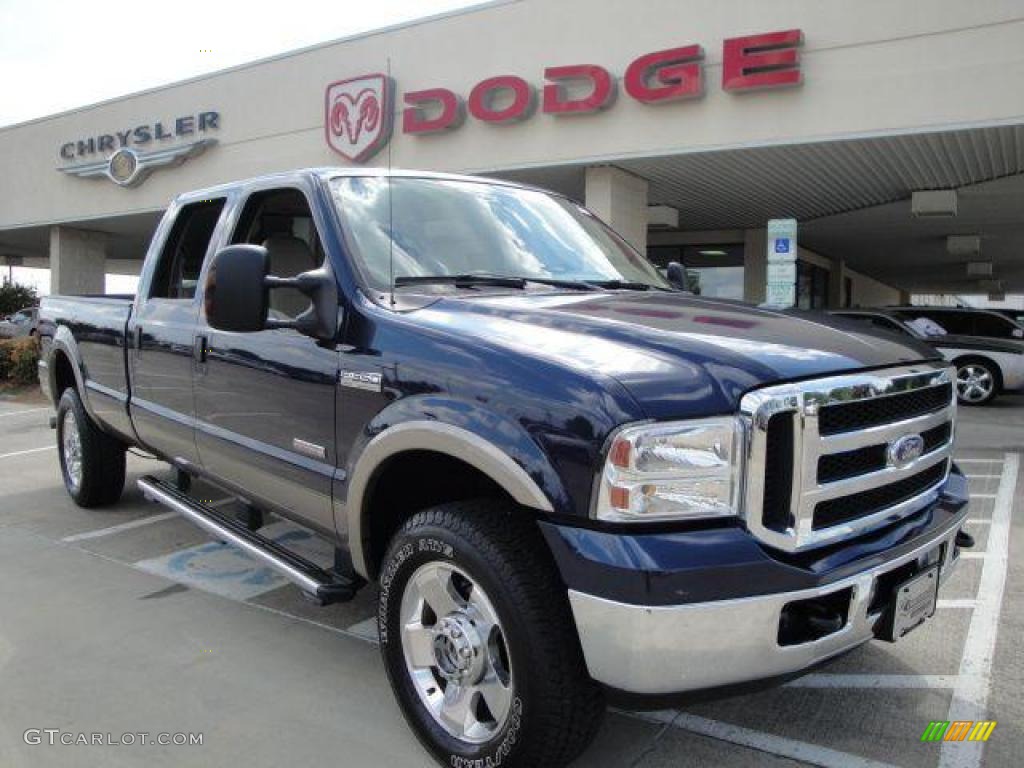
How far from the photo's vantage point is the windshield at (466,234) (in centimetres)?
332

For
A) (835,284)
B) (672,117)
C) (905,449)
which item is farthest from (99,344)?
(835,284)

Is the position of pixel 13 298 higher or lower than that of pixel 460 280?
higher

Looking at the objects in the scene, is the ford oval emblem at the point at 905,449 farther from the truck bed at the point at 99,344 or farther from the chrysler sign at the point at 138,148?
the chrysler sign at the point at 138,148

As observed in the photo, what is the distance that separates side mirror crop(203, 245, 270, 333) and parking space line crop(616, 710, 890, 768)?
6.56ft

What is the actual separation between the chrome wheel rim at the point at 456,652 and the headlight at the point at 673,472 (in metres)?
0.54

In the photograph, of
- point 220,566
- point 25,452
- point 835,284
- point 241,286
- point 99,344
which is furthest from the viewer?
point 835,284

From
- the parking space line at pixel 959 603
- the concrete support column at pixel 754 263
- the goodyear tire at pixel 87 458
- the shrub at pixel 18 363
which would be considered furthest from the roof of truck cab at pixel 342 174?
the concrete support column at pixel 754 263

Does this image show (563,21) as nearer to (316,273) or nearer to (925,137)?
(925,137)

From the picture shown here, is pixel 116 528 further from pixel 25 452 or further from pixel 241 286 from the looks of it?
pixel 25 452

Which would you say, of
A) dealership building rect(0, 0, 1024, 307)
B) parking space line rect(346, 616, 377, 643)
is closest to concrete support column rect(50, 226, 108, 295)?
dealership building rect(0, 0, 1024, 307)

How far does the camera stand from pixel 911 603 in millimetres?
2551

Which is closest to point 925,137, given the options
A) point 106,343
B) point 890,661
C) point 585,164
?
point 585,164

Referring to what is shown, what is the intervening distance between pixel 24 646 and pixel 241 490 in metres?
1.11

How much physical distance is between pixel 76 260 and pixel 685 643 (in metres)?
26.3
